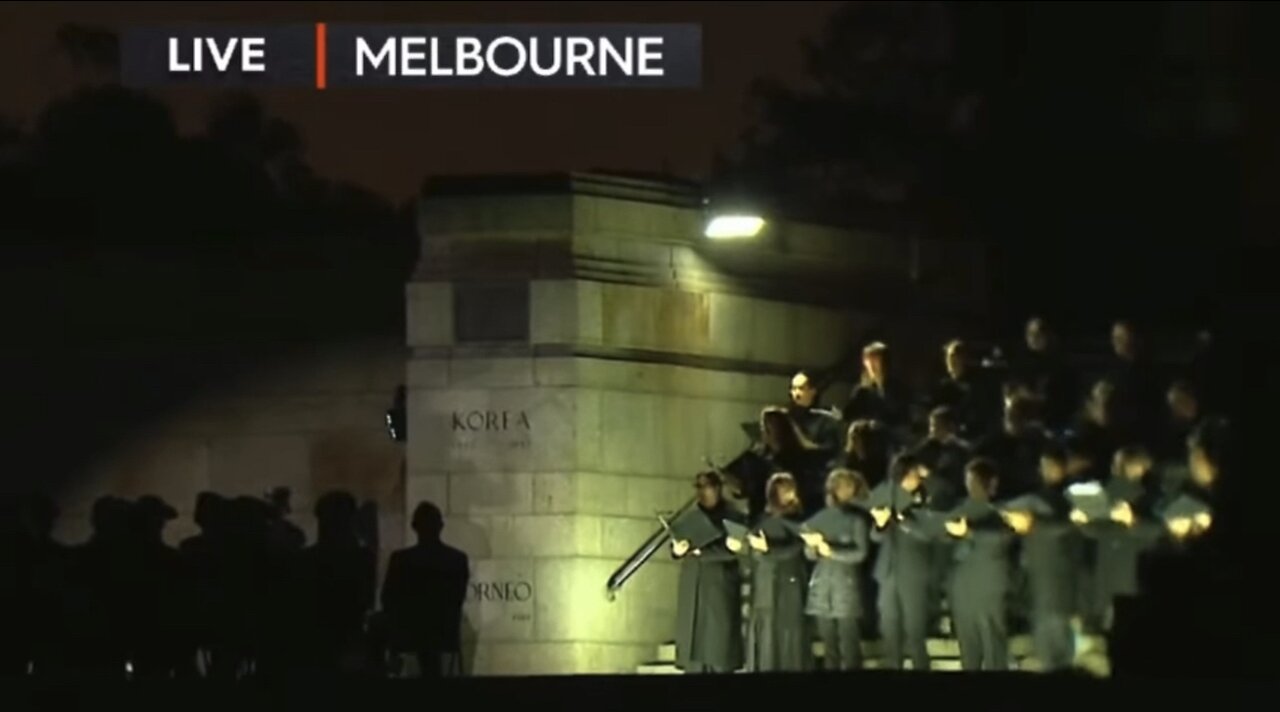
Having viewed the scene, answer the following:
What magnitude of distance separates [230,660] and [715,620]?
3407 millimetres

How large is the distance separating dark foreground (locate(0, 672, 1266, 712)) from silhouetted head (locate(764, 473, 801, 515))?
15.2 ft

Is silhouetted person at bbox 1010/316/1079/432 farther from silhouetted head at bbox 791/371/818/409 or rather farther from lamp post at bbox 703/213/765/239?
lamp post at bbox 703/213/765/239

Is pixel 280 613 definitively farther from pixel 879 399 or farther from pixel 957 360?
pixel 957 360

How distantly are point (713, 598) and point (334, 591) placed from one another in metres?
2.95

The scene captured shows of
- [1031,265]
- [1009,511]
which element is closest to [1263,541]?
[1009,511]

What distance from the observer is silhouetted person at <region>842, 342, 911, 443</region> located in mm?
24547

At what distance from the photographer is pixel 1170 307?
34.9 m

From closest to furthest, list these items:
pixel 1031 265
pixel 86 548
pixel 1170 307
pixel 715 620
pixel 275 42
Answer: pixel 86 548 < pixel 715 620 < pixel 275 42 < pixel 1170 307 < pixel 1031 265

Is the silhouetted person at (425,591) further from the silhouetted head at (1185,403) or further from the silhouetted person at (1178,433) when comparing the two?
the silhouetted head at (1185,403)

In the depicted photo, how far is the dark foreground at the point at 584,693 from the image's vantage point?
18.0 m

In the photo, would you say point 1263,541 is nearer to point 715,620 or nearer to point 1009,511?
point 1009,511

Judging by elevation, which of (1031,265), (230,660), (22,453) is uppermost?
(1031,265)

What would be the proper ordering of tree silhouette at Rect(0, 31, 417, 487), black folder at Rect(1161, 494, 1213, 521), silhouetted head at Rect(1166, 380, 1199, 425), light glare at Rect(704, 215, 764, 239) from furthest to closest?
1. tree silhouette at Rect(0, 31, 417, 487)
2. light glare at Rect(704, 215, 764, 239)
3. silhouetted head at Rect(1166, 380, 1199, 425)
4. black folder at Rect(1161, 494, 1213, 521)

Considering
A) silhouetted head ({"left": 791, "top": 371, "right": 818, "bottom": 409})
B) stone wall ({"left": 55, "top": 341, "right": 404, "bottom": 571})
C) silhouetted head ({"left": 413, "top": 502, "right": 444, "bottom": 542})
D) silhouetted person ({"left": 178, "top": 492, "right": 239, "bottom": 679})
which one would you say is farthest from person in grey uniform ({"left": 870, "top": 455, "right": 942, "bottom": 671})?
stone wall ({"left": 55, "top": 341, "right": 404, "bottom": 571})
